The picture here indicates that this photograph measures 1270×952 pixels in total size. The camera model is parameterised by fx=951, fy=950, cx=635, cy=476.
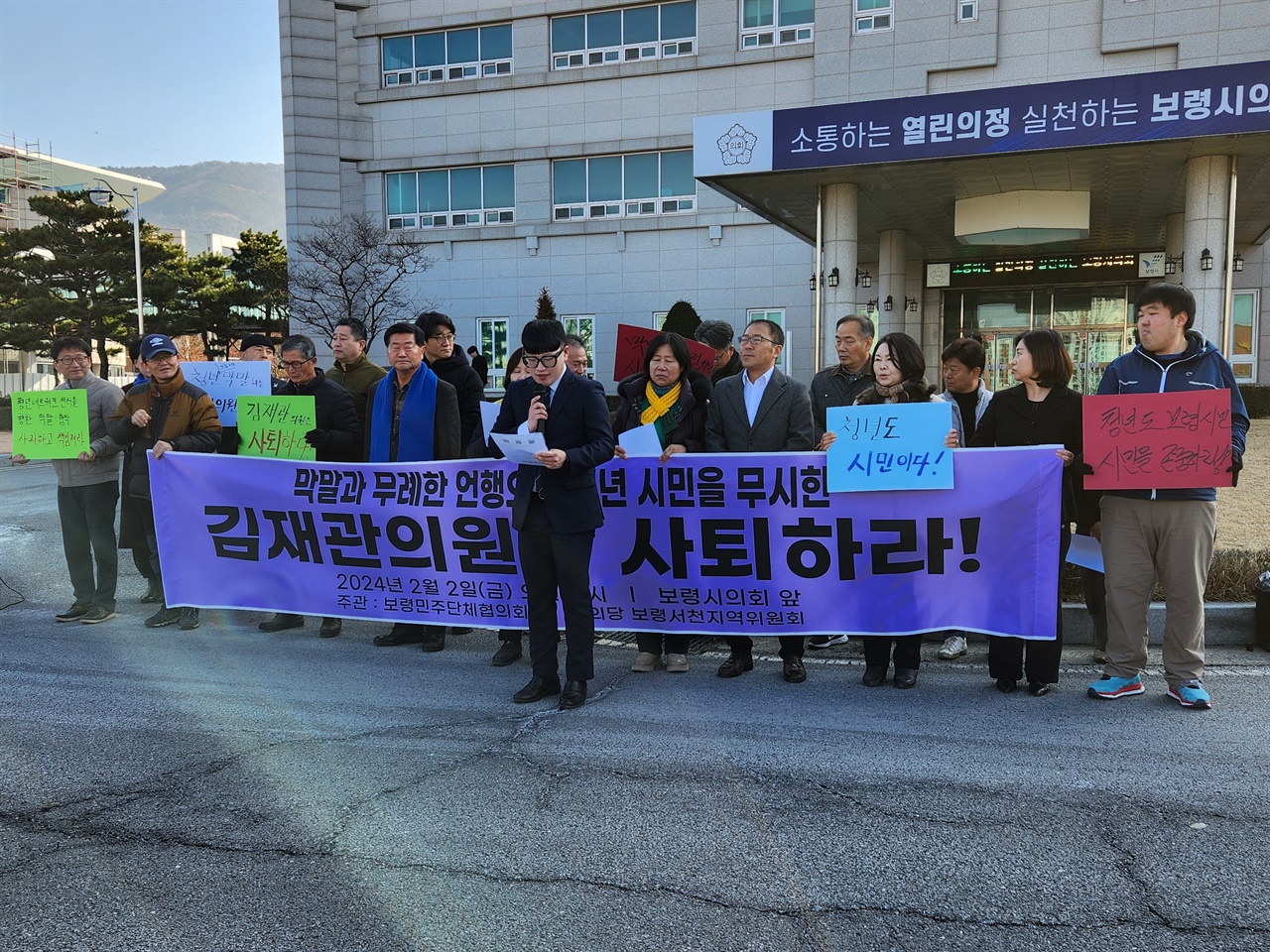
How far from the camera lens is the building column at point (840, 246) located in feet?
54.4

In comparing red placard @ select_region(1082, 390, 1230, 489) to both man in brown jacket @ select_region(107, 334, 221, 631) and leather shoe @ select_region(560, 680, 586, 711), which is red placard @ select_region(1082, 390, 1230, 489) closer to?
leather shoe @ select_region(560, 680, 586, 711)

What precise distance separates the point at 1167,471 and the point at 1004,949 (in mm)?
3099

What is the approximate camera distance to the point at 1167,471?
498 cm

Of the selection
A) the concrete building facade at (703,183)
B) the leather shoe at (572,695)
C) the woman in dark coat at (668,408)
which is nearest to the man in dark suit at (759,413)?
the woman in dark coat at (668,408)

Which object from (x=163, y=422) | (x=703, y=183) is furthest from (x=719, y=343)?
(x=703, y=183)

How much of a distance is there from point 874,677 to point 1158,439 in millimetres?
2006

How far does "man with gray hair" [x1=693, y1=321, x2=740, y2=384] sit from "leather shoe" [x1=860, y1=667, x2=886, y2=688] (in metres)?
2.59

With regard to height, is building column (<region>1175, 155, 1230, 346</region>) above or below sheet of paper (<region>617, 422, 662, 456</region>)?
above

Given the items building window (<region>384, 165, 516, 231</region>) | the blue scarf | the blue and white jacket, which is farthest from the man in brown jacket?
building window (<region>384, 165, 516, 231</region>)

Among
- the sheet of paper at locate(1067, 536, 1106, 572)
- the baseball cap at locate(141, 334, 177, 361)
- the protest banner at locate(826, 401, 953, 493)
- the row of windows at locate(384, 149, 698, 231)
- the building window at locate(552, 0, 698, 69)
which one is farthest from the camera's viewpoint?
the row of windows at locate(384, 149, 698, 231)

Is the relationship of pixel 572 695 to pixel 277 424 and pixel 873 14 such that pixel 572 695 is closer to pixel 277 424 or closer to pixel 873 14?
pixel 277 424

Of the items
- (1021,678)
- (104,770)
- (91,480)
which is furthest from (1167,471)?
(91,480)

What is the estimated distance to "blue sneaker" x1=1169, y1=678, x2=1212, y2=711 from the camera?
4961 millimetres

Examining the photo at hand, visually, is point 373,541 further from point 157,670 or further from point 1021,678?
point 1021,678
